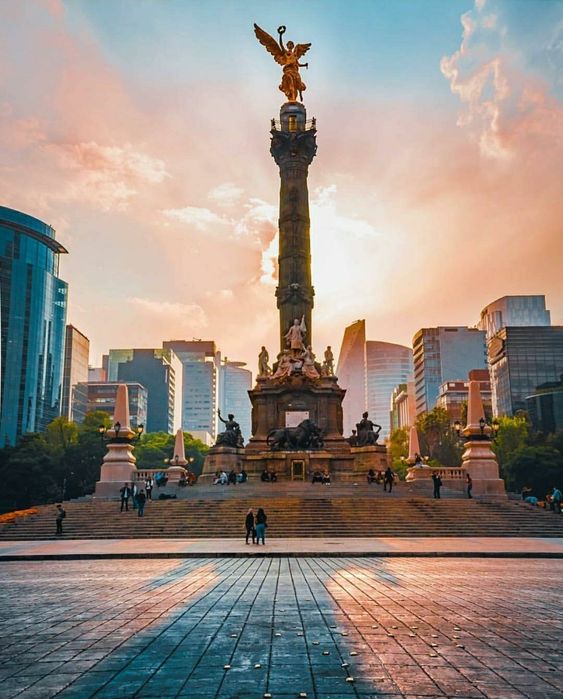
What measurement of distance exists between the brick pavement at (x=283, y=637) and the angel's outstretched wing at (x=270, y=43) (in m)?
59.6

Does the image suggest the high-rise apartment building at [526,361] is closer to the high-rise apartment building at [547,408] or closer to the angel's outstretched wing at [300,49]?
the high-rise apartment building at [547,408]

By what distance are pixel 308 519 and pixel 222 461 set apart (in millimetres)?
20055

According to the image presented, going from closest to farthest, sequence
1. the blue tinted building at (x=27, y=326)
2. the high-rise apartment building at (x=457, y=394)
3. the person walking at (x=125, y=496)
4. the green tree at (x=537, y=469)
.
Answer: the person walking at (x=125, y=496) < the green tree at (x=537, y=469) < the blue tinted building at (x=27, y=326) < the high-rise apartment building at (x=457, y=394)

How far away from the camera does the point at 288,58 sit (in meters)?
63.3

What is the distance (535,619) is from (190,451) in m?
103

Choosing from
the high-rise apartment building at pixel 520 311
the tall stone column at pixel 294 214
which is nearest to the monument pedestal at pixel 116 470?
the tall stone column at pixel 294 214

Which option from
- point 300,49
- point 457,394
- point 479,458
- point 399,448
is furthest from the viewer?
point 457,394

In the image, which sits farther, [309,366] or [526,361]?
[526,361]

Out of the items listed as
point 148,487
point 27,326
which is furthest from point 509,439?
point 27,326

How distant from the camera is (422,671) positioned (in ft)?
18.7

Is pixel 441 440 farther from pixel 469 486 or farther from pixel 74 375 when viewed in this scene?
pixel 74 375

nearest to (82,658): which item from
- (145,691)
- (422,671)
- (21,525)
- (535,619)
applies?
(145,691)

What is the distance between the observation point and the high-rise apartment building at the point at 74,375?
484ft

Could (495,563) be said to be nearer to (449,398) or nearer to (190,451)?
(190,451)
